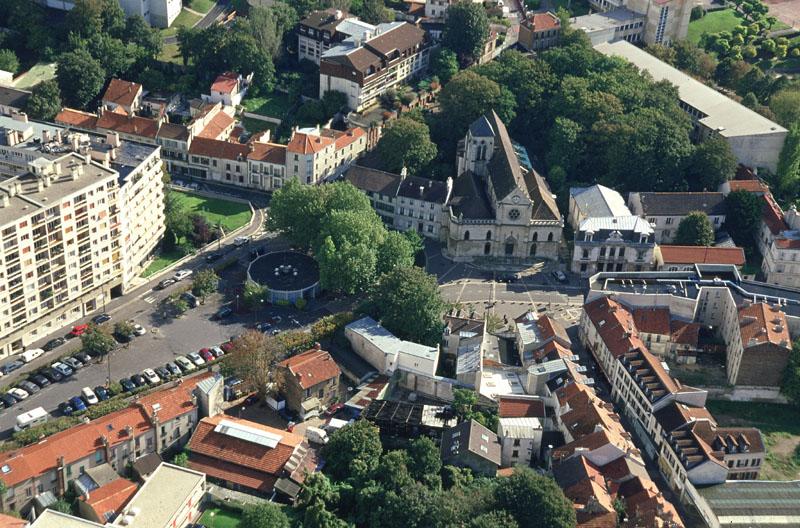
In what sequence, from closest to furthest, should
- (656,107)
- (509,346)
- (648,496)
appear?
(648,496) < (509,346) < (656,107)

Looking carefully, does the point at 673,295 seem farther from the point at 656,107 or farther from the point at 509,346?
the point at 656,107

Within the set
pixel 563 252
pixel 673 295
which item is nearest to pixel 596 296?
pixel 673 295

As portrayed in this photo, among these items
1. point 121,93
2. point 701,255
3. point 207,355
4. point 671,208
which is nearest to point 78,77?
point 121,93

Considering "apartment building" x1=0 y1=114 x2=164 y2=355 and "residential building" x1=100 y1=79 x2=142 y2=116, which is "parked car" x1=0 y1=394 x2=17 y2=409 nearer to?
"apartment building" x1=0 y1=114 x2=164 y2=355

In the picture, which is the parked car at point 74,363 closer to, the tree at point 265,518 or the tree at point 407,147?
the tree at point 265,518

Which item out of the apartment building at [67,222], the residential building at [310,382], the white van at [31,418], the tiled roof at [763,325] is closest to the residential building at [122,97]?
the apartment building at [67,222]
